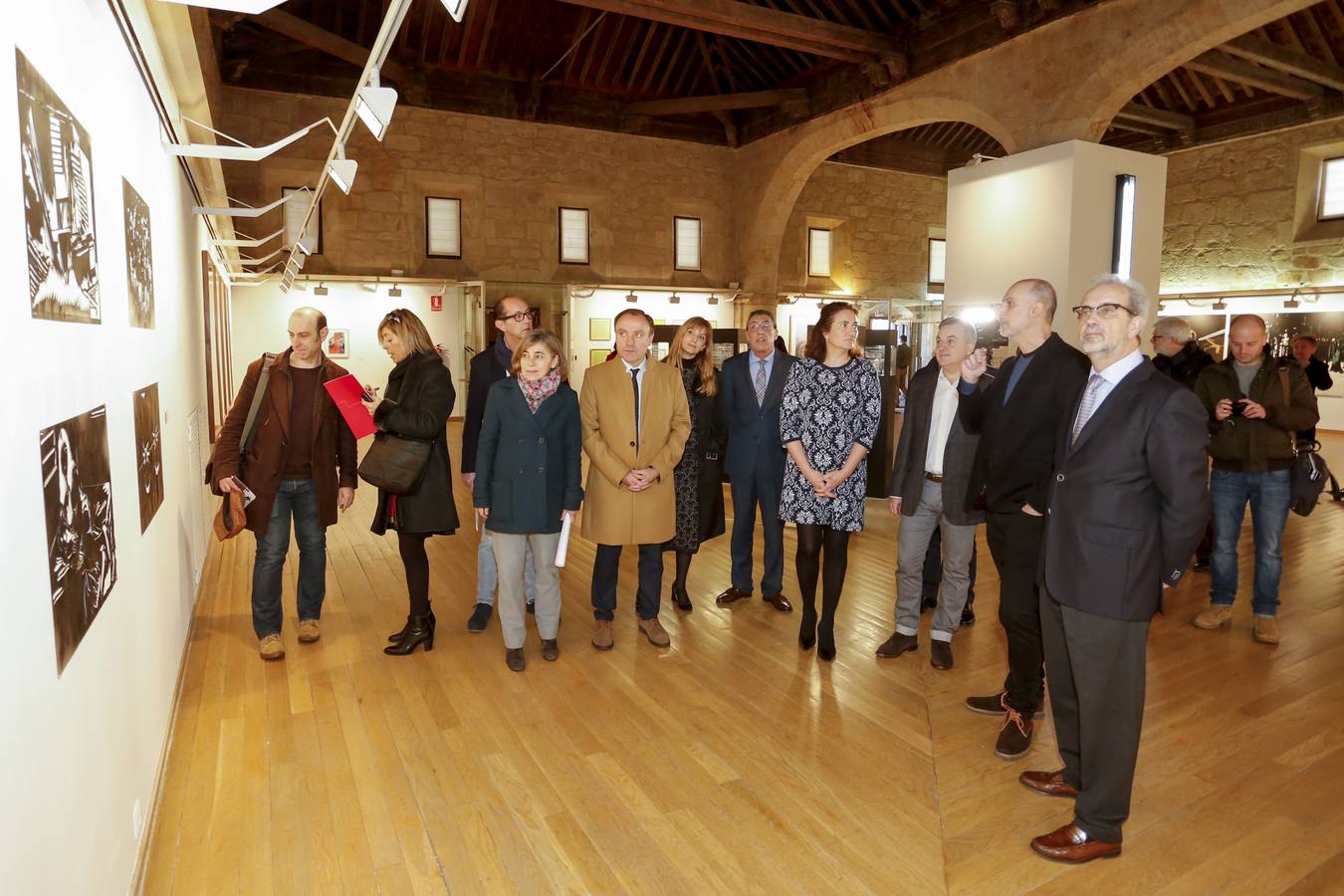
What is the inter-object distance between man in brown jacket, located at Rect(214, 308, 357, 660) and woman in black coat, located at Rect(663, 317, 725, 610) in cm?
182

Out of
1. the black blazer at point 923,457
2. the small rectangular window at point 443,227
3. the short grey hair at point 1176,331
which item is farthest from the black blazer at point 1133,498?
the small rectangular window at point 443,227

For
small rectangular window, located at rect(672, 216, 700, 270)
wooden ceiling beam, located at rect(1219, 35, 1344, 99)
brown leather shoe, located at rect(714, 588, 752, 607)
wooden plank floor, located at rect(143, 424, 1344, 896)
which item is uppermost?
wooden ceiling beam, located at rect(1219, 35, 1344, 99)

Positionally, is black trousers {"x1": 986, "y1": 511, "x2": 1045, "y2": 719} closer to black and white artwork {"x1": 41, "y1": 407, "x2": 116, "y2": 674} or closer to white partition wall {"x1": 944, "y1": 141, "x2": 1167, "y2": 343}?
black and white artwork {"x1": 41, "y1": 407, "x2": 116, "y2": 674}

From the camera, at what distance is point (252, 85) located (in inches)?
528

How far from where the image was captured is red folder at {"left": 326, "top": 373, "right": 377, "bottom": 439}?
13.3 feet

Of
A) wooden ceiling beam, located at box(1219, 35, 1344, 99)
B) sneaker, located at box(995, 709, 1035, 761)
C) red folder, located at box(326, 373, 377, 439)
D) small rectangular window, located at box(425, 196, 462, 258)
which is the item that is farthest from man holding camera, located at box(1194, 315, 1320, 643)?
small rectangular window, located at box(425, 196, 462, 258)

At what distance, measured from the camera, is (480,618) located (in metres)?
4.59

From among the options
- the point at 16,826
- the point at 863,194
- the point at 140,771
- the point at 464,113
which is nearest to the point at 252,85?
the point at 464,113

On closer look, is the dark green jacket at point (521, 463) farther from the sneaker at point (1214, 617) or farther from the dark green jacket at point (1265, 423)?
the sneaker at point (1214, 617)

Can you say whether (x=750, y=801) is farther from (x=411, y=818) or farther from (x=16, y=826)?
(x=16, y=826)

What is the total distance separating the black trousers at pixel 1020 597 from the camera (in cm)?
310

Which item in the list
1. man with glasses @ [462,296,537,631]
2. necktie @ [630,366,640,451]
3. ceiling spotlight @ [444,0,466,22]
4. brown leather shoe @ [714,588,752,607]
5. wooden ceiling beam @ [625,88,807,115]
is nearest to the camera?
ceiling spotlight @ [444,0,466,22]

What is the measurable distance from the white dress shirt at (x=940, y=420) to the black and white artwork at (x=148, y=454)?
3.29 m

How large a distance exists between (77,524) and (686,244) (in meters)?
16.1
